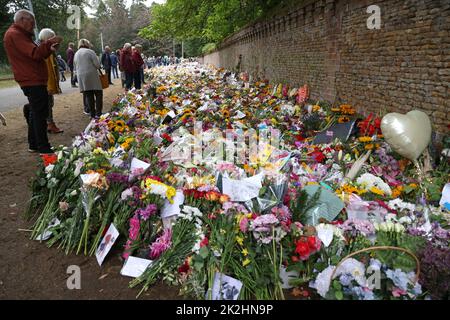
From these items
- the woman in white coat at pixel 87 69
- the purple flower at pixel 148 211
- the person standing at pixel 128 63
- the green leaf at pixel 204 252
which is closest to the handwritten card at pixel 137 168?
the purple flower at pixel 148 211

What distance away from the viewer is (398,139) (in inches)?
148

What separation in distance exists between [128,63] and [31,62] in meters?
7.02

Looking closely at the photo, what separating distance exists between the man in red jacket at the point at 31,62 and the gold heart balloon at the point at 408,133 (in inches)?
173

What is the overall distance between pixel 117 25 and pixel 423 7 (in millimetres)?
53307

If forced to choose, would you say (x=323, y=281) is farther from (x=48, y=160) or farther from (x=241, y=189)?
(x=48, y=160)

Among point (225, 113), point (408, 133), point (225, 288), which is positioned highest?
point (225, 113)

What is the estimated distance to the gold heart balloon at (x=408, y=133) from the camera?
145 inches

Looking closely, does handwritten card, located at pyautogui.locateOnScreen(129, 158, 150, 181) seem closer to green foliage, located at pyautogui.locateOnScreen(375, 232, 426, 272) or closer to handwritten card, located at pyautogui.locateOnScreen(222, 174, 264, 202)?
handwritten card, located at pyautogui.locateOnScreen(222, 174, 264, 202)

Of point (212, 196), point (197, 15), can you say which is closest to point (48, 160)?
point (212, 196)

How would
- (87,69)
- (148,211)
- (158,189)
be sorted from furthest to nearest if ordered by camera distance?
(87,69) → (158,189) → (148,211)

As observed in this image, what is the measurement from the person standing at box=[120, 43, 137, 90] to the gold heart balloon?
956cm

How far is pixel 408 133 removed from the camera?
12.1 feet

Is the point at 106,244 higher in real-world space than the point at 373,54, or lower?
lower
